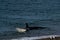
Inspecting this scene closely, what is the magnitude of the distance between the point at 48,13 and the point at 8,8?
68 cm

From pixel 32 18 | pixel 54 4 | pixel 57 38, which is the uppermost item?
pixel 54 4

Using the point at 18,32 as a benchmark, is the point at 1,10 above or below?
above

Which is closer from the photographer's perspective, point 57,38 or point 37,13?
point 57,38

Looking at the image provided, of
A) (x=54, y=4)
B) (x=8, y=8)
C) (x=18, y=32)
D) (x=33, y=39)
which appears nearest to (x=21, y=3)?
(x=8, y=8)

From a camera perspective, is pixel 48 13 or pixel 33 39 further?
pixel 48 13

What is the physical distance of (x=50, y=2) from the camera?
2574mm

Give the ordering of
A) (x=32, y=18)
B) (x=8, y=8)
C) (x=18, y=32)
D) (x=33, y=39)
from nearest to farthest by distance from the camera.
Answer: (x=33, y=39) → (x=18, y=32) → (x=32, y=18) → (x=8, y=8)

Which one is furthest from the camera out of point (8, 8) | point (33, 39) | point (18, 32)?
point (8, 8)

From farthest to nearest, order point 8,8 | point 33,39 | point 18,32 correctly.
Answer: point 8,8 < point 18,32 < point 33,39

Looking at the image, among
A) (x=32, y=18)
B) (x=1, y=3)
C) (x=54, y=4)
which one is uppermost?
(x=1, y=3)

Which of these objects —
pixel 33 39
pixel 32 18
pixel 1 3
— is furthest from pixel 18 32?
pixel 1 3

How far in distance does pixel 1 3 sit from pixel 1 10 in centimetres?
13

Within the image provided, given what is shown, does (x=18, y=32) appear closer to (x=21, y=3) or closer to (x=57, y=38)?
(x=57, y=38)

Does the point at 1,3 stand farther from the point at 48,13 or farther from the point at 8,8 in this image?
the point at 48,13
